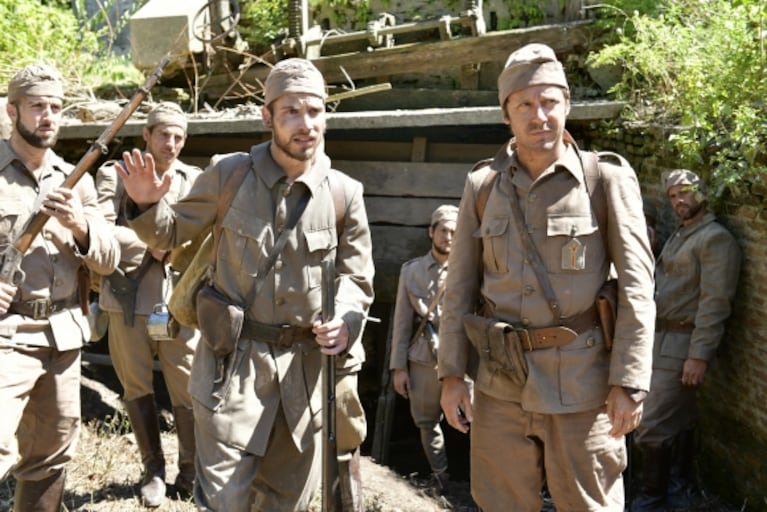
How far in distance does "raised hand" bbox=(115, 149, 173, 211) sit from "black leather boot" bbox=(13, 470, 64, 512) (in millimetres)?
2025

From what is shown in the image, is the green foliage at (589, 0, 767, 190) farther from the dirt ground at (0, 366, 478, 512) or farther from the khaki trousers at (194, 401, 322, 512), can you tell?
the khaki trousers at (194, 401, 322, 512)

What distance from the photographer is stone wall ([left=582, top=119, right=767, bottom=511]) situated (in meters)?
7.79

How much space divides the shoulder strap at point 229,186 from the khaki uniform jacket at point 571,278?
3.80 ft

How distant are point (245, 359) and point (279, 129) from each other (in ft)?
3.48

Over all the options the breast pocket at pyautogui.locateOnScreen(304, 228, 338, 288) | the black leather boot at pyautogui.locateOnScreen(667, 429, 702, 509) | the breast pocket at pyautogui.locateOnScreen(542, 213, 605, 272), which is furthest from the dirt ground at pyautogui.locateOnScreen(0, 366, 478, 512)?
the breast pocket at pyautogui.locateOnScreen(542, 213, 605, 272)

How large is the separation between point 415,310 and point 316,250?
409cm

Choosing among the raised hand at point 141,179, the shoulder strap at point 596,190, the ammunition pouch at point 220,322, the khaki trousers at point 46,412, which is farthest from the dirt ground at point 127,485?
the shoulder strap at point 596,190

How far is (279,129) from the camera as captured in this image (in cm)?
520

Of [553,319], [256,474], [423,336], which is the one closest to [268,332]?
[256,474]

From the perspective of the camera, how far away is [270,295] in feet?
16.9

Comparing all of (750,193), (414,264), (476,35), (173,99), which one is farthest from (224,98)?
(750,193)

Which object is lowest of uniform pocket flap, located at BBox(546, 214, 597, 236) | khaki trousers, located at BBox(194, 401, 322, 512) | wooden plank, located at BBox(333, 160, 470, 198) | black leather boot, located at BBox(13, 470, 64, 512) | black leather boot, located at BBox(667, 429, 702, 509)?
black leather boot, located at BBox(667, 429, 702, 509)

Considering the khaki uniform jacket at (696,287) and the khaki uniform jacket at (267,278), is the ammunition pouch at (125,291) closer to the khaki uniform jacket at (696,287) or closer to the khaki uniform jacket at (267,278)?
the khaki uniform jacket at (267,278)

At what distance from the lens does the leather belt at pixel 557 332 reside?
15.9 feet
